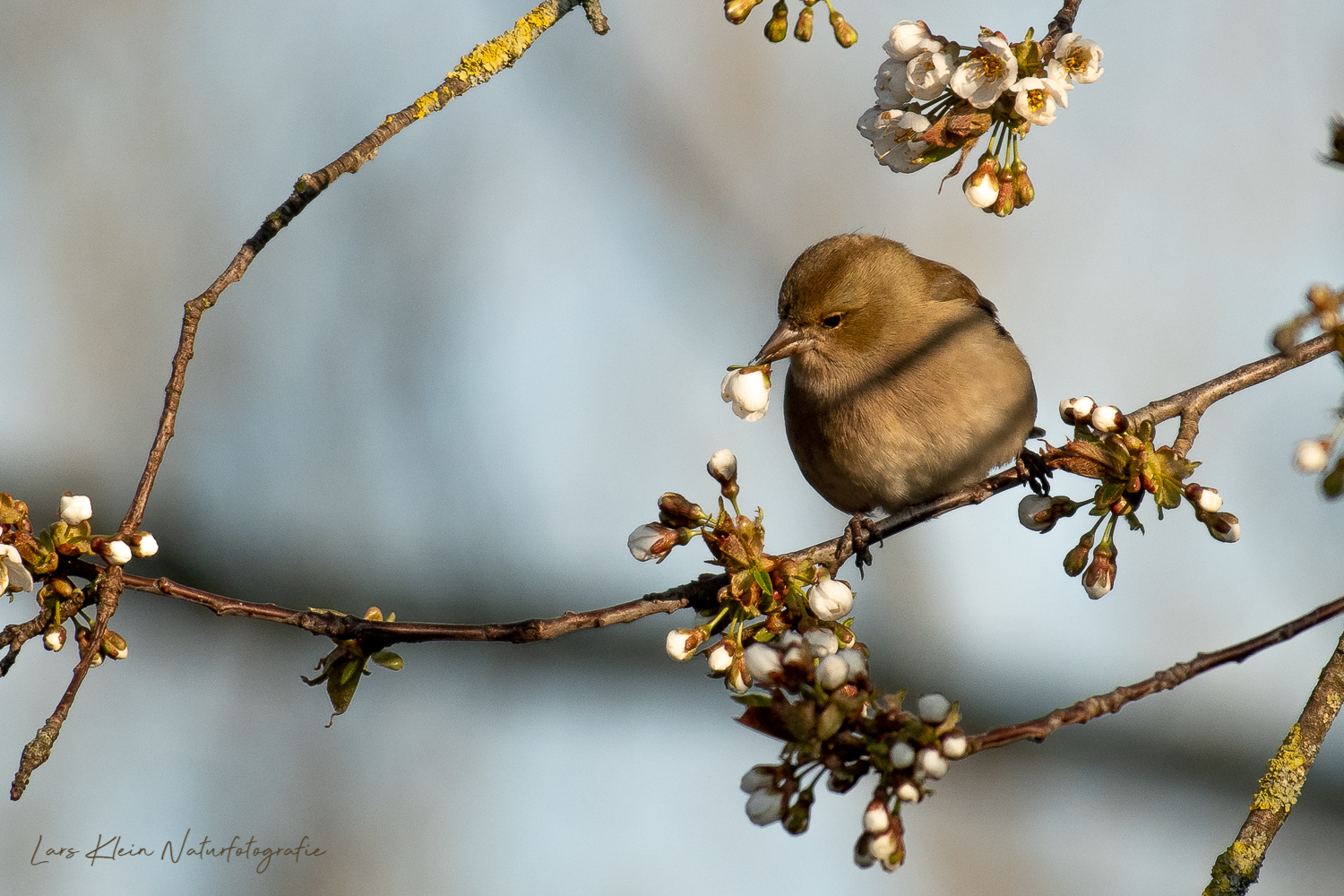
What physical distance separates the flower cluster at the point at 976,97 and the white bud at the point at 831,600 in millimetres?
1114

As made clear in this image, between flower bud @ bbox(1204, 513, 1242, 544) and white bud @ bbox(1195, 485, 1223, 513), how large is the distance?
2 cm

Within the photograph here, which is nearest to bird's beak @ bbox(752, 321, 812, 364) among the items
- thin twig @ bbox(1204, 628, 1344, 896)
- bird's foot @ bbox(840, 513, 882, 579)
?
bird's foot @ bbox(840, 513, 882, 579)

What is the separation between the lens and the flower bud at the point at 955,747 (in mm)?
2285

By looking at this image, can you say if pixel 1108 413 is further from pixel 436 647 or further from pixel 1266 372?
pixel 436 647

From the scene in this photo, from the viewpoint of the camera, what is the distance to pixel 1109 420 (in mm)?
3289

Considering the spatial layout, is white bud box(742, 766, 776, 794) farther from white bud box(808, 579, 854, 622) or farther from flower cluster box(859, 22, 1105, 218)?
flower cluster box(859, 22, 1105, 218)

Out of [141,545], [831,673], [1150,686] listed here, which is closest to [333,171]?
[141,545]

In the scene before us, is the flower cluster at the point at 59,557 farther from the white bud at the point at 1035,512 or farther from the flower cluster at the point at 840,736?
the white bud at the point at 1035,512

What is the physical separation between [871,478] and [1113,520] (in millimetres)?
2001

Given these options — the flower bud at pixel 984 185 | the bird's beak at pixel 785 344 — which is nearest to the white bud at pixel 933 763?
the flower bud at pixel 984 185

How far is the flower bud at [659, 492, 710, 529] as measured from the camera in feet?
10.8

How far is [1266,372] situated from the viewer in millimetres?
3639

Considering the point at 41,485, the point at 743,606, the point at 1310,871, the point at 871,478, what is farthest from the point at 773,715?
the point at 1310,871

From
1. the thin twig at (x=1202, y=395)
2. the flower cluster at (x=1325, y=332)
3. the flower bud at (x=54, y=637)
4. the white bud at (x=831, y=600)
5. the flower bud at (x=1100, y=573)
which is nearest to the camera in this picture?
the flower cluster at (x=1325, y=332)
